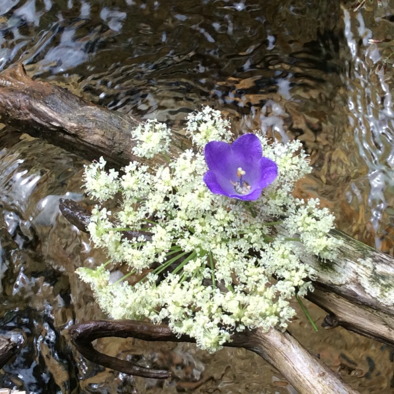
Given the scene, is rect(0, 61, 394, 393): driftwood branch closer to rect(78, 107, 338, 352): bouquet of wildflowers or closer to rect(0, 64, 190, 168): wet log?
rect(0, 64, 190, 168): wet log

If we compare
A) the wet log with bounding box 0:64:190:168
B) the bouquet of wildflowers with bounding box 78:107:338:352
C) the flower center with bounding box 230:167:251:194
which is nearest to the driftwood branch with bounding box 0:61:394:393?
the wet log with bounding box 0:64:190:168

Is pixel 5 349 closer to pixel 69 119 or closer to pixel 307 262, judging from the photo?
pixel 69 119

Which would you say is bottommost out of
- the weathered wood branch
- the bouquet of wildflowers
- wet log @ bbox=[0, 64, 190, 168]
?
the weathered wood branch

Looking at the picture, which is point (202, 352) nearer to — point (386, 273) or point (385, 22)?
point (386, 273)

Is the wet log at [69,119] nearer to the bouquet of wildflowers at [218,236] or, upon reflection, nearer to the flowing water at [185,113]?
the bouquet of wildflowers at [218,236]

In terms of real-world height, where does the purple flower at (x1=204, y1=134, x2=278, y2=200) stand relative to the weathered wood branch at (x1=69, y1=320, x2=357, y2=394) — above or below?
above

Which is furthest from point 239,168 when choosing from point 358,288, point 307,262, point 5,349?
point 5,349

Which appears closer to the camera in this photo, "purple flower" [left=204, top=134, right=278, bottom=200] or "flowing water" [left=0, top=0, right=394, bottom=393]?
"purple flower" [left=204, top=134, right=278, bottom=200]

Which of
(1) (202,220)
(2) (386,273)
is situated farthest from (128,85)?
(2) (386,273)
